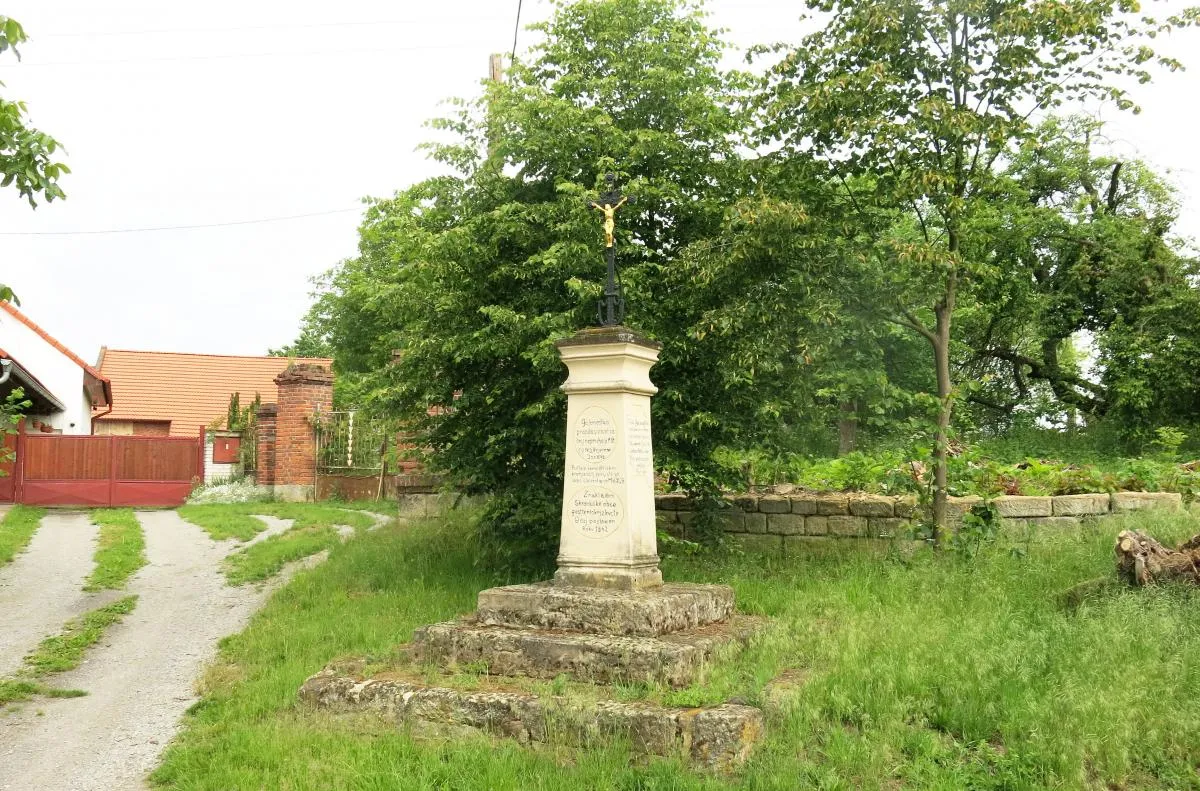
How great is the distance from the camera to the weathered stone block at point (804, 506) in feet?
32.4

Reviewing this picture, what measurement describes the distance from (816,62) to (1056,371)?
19.5m

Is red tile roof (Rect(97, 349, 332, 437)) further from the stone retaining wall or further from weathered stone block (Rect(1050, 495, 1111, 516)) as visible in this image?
weathered stone block (Rect(1050, 495, 1111, 516))

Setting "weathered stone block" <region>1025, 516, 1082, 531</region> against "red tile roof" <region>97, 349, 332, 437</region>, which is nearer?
"weathered stone block" <region>1025, 516, 1082, 531</region>

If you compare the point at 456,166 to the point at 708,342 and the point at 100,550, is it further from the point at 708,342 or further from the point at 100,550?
the point at 100,550

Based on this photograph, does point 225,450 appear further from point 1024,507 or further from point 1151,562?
point 1151,562

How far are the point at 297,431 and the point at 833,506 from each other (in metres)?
13.8

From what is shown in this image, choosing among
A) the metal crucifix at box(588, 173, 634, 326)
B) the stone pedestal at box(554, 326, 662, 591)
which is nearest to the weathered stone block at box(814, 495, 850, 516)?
the stone pedestal at box(554, 326, 662, 591)

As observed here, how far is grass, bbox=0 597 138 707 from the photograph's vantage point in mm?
6930

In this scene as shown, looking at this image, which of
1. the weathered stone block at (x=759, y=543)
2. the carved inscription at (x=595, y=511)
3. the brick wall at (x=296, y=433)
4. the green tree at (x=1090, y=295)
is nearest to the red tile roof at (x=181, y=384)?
the brick wall at (x=296, y=433)

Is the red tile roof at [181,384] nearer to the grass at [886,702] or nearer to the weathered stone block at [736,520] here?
the weathered stone block at [736,520]

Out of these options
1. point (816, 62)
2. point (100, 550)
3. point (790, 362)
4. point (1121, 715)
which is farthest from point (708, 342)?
point (100, 550)

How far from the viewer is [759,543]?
10.1 metres

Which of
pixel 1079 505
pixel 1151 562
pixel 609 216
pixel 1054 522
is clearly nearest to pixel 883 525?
pixel 1054 522

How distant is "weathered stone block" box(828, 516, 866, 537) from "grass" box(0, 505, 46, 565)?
11.0 m
